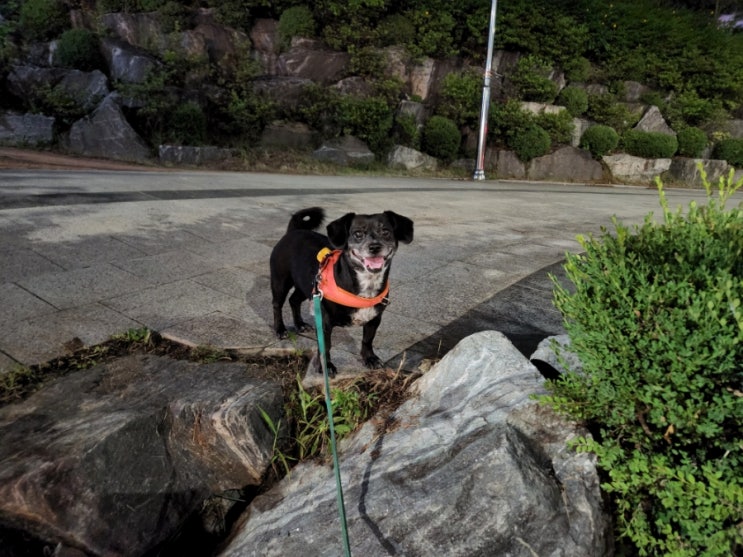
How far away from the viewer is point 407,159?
16.2 meters

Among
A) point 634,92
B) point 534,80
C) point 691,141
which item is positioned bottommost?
point 691,141

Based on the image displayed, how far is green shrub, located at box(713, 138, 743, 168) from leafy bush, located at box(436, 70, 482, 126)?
1034 cm

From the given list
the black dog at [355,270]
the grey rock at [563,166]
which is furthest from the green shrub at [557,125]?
the black dog at [355,270]

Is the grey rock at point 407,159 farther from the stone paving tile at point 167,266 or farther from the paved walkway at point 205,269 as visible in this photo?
the stone paving tile at point 167,266

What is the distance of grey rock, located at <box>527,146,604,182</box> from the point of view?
17391 mm

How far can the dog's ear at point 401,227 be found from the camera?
3000 millimetres

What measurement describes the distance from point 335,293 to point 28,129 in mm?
14038

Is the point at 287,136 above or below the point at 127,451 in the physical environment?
above

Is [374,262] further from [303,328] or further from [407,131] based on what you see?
[407,131]

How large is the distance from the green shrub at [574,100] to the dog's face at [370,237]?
17269 millimetres

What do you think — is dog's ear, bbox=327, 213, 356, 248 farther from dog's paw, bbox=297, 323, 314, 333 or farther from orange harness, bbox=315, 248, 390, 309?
dog's paw, bbox=297, 323, 314, 333

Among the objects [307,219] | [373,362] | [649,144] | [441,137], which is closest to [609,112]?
[649,144]

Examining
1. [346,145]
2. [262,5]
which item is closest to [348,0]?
[262,5]

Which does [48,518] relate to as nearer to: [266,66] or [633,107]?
[266,66]
